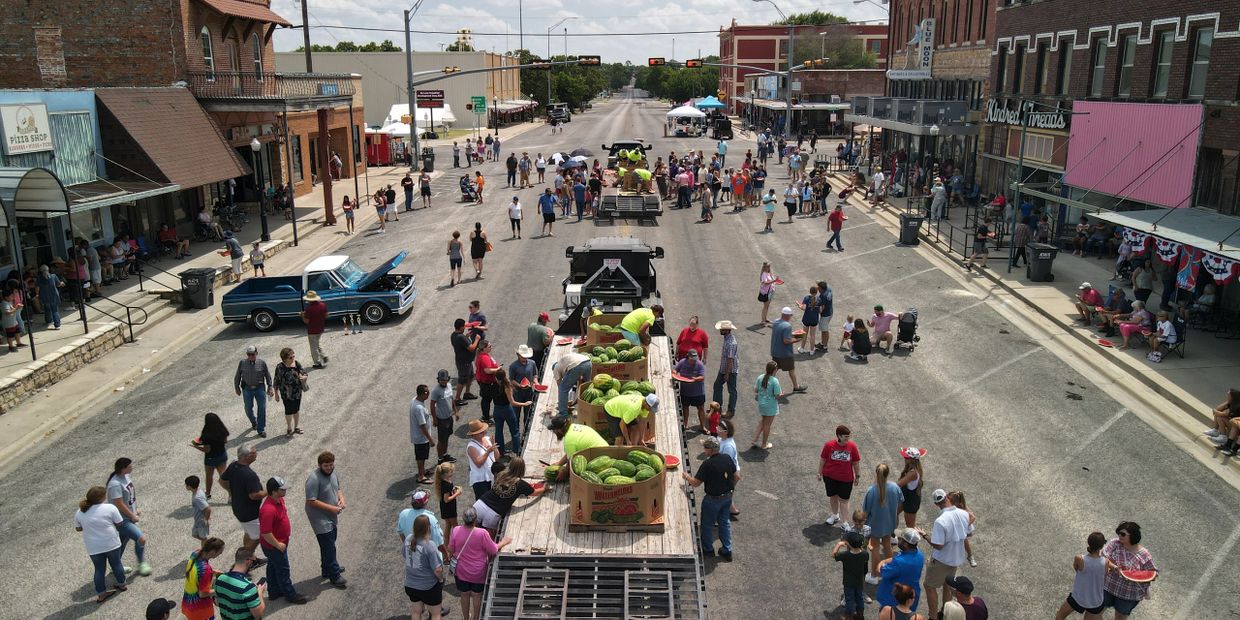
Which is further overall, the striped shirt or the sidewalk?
the sidewalk

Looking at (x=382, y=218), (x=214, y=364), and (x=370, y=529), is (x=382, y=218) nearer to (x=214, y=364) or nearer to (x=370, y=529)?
(x=214, y=364)

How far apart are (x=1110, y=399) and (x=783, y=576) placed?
29.6 feet

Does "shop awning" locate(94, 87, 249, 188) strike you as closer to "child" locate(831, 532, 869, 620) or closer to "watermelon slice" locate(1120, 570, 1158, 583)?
"child" locate(831, 532, 869, 620)

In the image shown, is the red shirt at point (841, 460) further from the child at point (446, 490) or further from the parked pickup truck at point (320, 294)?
the parked pickup truck at point (320, 294)

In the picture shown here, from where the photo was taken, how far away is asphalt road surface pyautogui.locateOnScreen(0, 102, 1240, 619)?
10.5m

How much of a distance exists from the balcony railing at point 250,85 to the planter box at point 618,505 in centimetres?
2497

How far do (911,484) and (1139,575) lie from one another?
258cm

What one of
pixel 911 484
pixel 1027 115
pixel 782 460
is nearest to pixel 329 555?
pixel 782 460

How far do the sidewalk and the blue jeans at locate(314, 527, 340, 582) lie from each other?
13682mm

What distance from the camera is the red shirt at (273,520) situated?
9.78 m

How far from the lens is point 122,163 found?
25.3 meters

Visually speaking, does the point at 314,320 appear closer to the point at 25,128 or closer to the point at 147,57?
the point at 25,128

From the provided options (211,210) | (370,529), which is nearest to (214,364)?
(370,529)

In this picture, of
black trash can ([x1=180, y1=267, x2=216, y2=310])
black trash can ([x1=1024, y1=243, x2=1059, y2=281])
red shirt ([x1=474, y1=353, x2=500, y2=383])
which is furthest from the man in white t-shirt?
black trash can ([x1=180, y1=267, x2=216, y2=310])
